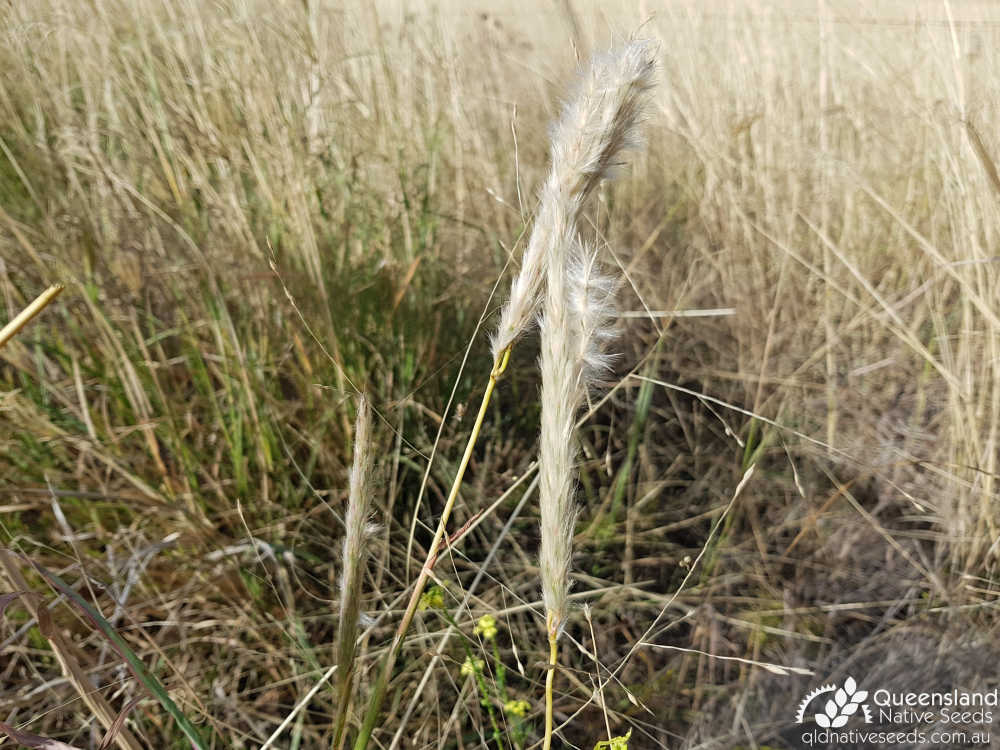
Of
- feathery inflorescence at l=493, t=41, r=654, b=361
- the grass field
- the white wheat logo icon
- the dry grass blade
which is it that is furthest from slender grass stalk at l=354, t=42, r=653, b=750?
the white wheat logo icon

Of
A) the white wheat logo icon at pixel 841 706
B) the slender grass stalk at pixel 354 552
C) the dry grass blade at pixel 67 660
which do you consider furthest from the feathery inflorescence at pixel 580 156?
the white wheat logo icon at pixel 841 706

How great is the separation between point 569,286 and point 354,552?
24cm

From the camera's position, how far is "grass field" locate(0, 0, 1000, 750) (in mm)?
1134

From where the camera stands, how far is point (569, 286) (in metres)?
0.56

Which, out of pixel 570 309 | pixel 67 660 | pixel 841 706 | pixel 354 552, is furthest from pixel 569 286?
pixel 841 706

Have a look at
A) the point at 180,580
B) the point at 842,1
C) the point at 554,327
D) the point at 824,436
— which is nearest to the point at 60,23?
the point at 180,580

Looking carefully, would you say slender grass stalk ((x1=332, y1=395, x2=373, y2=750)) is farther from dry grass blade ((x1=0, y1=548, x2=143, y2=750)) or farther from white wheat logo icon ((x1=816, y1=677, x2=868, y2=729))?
white wheat logo icon ((x1=816, y1=677, x2=868, y2=729))

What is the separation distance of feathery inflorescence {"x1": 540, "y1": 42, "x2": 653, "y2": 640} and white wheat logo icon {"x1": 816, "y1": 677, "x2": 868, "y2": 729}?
75 cm

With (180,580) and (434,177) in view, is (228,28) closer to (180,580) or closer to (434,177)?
(434,177)

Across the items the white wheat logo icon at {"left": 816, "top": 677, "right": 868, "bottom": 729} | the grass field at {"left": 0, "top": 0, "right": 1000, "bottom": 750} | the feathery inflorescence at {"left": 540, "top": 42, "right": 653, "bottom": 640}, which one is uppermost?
the feathery inflorescence at {"left": 540, "top": 42, "right": 653, "bottom": 640}

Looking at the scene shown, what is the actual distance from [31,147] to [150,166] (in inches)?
7.9

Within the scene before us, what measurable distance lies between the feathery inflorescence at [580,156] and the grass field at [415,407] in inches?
16.6

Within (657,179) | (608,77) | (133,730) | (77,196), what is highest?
(608,77)

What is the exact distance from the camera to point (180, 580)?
1.22 m
